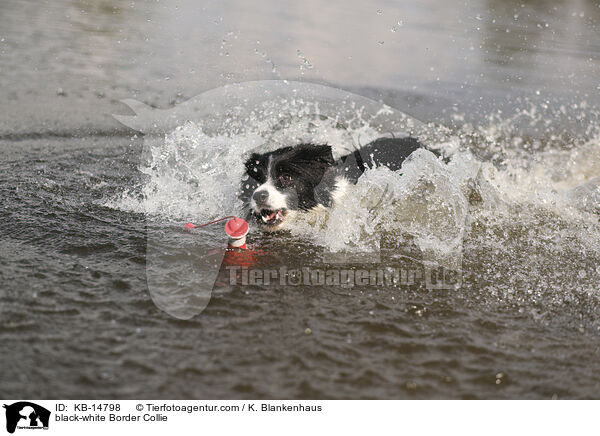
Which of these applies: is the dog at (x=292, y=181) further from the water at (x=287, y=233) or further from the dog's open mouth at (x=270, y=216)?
the water at (x=287, y=233)

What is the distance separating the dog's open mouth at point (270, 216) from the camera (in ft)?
11.8

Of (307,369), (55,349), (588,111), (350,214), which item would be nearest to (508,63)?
(588,111)

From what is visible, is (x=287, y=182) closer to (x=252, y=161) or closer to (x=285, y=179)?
(x=285, y=179)

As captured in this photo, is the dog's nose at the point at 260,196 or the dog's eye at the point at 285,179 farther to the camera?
the dog's eye at the point at 285,179

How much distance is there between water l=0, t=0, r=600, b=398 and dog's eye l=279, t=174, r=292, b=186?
44 centimetres

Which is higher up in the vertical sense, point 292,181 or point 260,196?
point 292,181

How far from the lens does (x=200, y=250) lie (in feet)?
10.8

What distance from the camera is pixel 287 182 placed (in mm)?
3625

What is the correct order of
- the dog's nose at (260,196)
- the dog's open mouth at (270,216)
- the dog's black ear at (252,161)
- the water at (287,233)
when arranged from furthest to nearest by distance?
the dog's black ear at (252,161) < the dog's open mouth at (270,216) < the dog's nose at (260,196) < the water at (287,233)
